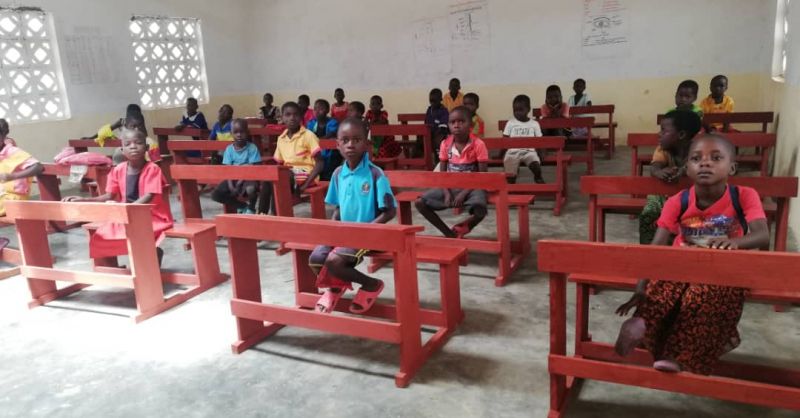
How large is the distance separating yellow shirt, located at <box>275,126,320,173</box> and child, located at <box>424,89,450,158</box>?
286cm

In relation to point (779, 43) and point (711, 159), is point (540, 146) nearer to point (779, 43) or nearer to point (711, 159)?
point (711, 159)

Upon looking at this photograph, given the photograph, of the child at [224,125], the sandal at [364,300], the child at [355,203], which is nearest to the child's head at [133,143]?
the child at [355,203]

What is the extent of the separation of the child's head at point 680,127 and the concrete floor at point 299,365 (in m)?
1.04

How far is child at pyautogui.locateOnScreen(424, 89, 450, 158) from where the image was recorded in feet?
27.3

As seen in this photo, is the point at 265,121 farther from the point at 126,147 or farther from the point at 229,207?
the point at 126,147

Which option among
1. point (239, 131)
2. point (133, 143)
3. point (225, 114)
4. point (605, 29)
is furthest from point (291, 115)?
point (605, 29)

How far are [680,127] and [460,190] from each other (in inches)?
62.8

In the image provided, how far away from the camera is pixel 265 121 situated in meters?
9.38

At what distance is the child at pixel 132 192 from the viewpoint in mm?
4094

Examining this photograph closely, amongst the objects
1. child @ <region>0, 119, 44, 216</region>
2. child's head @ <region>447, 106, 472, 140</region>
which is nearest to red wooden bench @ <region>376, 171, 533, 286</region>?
child's head @ <region>447, 106, 472, 140</region>

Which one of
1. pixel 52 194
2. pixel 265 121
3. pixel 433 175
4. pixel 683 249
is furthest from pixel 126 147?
pixel 265 121

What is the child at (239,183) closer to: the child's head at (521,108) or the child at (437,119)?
the child's head at (521,108)

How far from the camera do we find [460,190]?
4559mm

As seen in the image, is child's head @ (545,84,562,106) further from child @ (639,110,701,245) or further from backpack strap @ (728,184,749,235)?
backpack strap @ (728,184,749,235)
